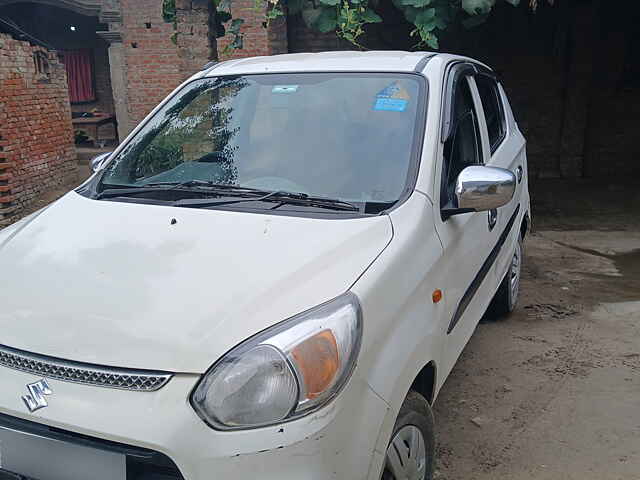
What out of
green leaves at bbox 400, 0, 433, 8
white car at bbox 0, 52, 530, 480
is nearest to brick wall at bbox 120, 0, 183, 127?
green leaves at bbox 400, 0, 433, 8

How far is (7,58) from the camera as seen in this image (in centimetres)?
742

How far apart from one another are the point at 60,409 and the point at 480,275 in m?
2.07

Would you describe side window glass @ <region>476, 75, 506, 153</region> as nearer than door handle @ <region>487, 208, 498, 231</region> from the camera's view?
No

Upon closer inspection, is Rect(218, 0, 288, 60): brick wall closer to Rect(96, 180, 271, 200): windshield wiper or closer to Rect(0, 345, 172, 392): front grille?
Rect(96, 180, 271, 200): windshield wiper

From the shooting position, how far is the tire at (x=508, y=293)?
425 centimetres

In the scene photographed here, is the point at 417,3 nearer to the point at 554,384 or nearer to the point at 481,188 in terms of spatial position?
the point at 554,384

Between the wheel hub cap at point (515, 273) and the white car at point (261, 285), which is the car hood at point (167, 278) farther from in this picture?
the wheel hub cap at point (515, 273)

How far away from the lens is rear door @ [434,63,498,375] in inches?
96.3

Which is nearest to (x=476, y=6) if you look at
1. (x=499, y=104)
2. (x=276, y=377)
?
(x=499, y=104)

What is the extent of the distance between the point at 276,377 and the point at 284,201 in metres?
0.92

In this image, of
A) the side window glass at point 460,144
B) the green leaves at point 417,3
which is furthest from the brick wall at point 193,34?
the side window glass at point 460,144

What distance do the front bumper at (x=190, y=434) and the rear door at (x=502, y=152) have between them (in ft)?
6.45

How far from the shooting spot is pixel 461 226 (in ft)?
8.46

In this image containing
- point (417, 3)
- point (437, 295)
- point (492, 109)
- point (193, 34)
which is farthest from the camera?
point (193, 34)
